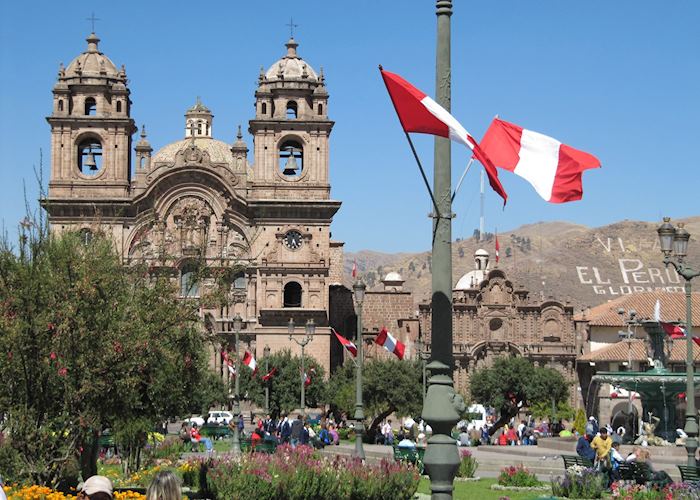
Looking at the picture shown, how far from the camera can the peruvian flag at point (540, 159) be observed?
12.5 meters

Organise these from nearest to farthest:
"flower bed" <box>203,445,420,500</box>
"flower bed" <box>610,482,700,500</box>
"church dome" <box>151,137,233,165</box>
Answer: "flower bed" <box>203,445,420,500</box> < "flower bed" <box>610,482,700,500</box> < "church dome" <box>151,137,233,165</box>

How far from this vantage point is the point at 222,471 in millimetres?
19453

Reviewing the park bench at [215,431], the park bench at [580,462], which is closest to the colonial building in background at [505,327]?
the park bench at [215,431]

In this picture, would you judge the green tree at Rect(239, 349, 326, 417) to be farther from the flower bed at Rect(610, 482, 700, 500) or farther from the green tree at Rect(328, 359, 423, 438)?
the flower bed at Rect(610, 482, 700, 500)

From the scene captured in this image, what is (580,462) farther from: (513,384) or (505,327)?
(505,327)

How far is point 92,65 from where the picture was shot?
7031 cm

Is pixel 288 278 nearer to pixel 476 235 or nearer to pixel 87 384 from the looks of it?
pixel 87 384

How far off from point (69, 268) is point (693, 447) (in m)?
11.6

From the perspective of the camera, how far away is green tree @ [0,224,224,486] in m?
17.8

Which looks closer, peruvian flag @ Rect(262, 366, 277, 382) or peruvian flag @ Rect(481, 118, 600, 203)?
peruvian flag @ Rect(481, 118, 600, 203)

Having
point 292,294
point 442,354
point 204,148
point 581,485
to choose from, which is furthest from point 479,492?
point 204,148

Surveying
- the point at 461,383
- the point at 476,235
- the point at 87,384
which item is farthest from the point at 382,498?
the point at 476,235

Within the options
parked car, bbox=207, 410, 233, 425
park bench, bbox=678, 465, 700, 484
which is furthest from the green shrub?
parked car, bbox=207, 410, 233, 425

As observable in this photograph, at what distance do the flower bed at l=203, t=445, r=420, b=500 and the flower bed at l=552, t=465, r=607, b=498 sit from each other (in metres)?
4.15
